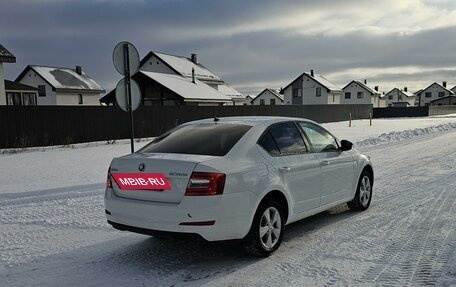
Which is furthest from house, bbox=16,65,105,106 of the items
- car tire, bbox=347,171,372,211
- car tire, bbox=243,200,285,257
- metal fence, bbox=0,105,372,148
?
car tire, bbox=243,200,285,257

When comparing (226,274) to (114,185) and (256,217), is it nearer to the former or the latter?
(256,217)

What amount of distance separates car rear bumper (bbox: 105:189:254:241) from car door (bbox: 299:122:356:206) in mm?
1674

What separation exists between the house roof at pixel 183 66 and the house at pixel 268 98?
4876 centimetres

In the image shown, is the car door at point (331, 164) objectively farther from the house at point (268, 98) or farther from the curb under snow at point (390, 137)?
the house at point (268, 98)

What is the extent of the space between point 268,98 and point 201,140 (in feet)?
308

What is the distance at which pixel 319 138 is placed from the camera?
6004 mm

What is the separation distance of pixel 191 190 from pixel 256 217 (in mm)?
822

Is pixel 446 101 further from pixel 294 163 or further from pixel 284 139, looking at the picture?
pixel 294 163

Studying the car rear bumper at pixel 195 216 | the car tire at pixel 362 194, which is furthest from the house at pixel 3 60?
the car rear bumper at pixel 195 216

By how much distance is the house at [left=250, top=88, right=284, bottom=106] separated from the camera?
314ft

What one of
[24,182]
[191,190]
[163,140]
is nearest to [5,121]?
[24,182]

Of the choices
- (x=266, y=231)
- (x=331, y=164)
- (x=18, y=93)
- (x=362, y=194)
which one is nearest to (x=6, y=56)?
(x=18, y=93)

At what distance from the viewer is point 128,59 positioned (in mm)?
8266

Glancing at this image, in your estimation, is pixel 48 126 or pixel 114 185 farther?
pixel 48 126
